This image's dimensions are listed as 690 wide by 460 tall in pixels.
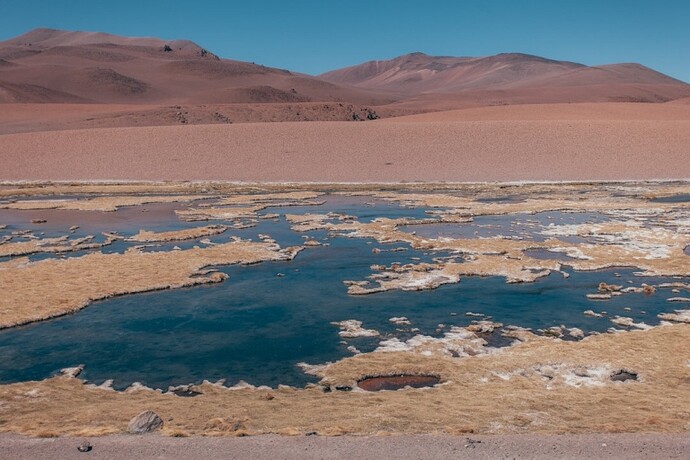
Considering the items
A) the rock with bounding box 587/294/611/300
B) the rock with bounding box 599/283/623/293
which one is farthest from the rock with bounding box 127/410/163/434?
the rock with bounding box 599/283/623/293

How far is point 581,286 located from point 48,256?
13590 millimetres

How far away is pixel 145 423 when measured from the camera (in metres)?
7.65

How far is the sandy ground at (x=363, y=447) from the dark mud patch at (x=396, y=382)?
2.07m

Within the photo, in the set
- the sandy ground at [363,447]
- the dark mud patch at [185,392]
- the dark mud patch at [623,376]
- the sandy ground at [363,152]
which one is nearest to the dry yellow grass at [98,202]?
the sandy ground at [363,152]

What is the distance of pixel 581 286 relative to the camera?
15.1 metres

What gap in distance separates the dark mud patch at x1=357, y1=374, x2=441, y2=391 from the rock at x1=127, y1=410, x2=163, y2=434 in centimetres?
287

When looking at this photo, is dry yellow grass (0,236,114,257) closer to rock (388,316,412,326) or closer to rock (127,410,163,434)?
rock (388,316,412,326)

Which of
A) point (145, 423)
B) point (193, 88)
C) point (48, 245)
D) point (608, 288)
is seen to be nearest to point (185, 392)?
point (145, 423)

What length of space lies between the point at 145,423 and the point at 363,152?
4300 cm

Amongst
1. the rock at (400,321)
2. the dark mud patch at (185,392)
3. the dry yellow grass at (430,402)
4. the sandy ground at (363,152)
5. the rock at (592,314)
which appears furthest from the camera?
the sandy ground at (363,152)

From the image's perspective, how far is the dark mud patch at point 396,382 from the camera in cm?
949

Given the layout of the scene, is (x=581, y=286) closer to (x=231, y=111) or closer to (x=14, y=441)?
(x=14, y=441)

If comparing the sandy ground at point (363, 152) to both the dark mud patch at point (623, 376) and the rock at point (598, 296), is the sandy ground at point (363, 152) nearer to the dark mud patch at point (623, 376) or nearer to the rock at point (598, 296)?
the rock at point (598, 296)

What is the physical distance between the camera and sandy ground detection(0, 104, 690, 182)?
4469 centimetres
